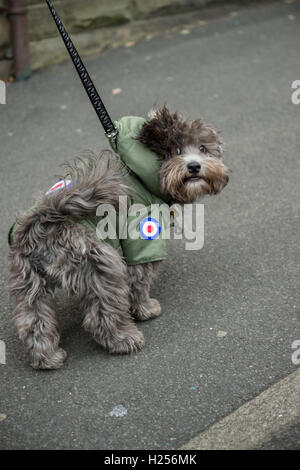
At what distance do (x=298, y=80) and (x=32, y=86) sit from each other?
3037 millimetres

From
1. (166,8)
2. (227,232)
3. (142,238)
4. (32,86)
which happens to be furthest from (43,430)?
(166,8)

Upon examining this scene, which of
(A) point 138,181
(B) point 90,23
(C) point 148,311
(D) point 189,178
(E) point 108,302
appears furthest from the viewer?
(B) point 90,23

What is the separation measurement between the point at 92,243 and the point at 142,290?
1.79 ft

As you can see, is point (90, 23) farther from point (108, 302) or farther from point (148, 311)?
point (108, 302)

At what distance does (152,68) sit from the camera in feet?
25.5

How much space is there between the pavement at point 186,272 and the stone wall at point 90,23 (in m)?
0.22

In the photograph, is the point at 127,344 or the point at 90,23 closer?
the point at 127,344

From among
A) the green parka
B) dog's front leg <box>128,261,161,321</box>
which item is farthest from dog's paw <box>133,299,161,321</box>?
the green parka

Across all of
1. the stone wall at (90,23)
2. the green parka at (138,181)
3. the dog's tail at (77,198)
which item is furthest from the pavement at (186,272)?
the dog's tail at (77,198)

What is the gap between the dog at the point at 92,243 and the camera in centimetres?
327

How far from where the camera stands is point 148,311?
382 centimetres

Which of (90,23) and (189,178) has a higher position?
(90,23)

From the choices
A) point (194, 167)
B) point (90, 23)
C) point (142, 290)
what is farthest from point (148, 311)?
point (90, 23)

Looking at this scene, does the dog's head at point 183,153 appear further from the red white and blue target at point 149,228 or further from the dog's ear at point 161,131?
the red white and blue target at point 149,228
